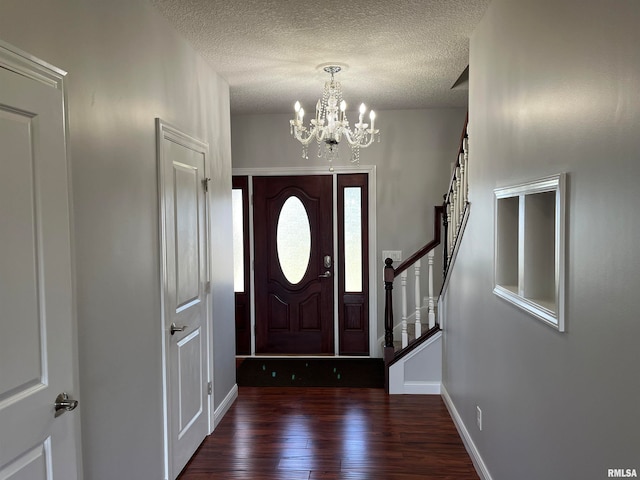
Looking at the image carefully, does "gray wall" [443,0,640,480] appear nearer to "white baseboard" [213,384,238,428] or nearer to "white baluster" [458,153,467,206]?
"white baluster" [458,153,467,206]

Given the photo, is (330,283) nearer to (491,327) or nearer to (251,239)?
(251,239)

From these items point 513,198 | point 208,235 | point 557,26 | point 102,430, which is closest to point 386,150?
point 208,235

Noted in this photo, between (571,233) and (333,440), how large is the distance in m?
2.38

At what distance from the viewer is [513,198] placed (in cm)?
248

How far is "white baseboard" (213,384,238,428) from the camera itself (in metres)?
3.64

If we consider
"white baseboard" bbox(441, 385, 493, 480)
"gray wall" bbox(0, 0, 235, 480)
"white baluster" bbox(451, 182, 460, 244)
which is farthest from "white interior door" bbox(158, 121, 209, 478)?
"white baluster" bbox(451, 182, 460, 244)

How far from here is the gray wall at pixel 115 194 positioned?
6.04 ft

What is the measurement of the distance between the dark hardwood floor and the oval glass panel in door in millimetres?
1512

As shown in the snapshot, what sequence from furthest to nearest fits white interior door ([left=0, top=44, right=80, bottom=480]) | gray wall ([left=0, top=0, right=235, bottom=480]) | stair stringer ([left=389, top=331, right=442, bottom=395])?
1. stair stringer ([left=389, top=331, right=442, bottom=395])
2. gray wall ([left=0, top=0, right=235, bottom=480])
3. white interior door ([left=0, top=44, right=80, bottom=480])

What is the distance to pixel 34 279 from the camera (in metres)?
1.51

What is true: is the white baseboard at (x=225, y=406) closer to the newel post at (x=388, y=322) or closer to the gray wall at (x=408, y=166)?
the newel post at (x=388, y=322)

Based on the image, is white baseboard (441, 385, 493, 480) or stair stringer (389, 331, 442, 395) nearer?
white baseboard (441, 385, 493, 480)

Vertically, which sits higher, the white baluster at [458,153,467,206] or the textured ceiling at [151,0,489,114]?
the textured ceiling at [151,0,489,114]

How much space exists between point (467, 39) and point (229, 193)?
224 cm
